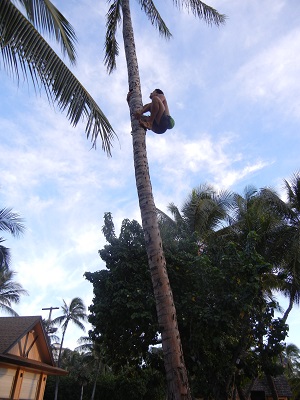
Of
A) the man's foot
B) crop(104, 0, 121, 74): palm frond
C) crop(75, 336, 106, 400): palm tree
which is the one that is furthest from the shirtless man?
crop(75, 336, 106, 400): palm tree

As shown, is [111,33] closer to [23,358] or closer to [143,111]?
[143,111]

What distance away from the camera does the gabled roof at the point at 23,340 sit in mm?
13141

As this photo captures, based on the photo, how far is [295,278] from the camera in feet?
50.1

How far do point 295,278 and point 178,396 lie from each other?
1315cm

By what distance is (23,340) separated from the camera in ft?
48.5

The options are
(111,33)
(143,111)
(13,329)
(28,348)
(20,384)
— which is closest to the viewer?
(143,111)

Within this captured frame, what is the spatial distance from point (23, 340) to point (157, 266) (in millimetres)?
12611

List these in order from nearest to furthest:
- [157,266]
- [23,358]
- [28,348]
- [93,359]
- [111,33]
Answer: [157,266] < [111,33] < [23,358] < [28,348] < [93,359]

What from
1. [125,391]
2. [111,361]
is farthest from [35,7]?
[125,391]

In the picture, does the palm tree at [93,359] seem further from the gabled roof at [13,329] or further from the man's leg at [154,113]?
the man's leg at [154,113]

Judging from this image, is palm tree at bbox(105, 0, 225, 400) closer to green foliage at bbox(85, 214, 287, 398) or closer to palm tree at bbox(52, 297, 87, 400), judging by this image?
green foliage at bbox(85, 214, 287, 398)

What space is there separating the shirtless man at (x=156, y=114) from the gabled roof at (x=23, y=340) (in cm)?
1038

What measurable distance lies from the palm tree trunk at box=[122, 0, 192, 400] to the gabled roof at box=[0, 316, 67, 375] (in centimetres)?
1007

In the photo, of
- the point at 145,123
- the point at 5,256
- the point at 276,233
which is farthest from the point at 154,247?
the point at 5,256
